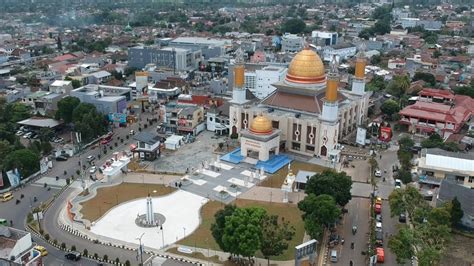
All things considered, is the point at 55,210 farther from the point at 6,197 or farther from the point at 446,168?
the point at 446,168

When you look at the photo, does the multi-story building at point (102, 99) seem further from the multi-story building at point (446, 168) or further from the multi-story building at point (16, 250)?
the multi-story building at point (446, 168)

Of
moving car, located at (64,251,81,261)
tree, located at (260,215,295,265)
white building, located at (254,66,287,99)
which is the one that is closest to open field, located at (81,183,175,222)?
moving car, located at (64,251,81,261)

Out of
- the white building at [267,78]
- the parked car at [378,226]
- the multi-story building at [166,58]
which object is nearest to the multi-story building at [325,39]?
the multi-story building at [166,58]

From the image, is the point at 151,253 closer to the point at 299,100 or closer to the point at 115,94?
the point at 299,100

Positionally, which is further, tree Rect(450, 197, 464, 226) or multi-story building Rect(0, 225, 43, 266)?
tree Rect(450, 197, 464, 226)

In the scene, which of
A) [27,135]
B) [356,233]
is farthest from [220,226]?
[27,135]

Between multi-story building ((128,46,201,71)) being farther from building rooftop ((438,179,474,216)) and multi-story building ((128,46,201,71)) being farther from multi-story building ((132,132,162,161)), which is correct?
building rooftop ((438,179,474,216))
